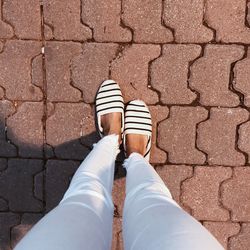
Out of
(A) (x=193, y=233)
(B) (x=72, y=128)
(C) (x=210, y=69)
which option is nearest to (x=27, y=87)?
(B) (x=72, y=128)

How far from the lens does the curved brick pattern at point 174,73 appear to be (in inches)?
62.6

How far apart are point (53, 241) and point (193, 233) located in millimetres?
309

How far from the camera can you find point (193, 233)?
92cm

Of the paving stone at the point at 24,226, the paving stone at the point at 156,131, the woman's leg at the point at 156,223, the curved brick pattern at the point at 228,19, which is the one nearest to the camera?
the woman's leg at the point at 156,223

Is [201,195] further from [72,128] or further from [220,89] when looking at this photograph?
[72,128]

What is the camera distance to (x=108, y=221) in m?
1.13

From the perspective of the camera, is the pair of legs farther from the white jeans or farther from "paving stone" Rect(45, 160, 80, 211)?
"paving stone" Rect(45, 160, 80, 211)

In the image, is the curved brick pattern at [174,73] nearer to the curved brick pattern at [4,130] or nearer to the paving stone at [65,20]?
the paving stone at [65,20]

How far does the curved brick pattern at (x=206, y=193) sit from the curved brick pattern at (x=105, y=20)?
0.62m

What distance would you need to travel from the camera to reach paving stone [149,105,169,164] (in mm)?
1646

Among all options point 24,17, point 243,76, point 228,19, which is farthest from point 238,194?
point 24,17

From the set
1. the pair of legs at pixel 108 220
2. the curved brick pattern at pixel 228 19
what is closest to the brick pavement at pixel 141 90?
the curved brick pattern at pixel 228 19

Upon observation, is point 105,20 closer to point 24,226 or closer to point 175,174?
point 175,174

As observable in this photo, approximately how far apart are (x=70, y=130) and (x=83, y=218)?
2.29 ft
